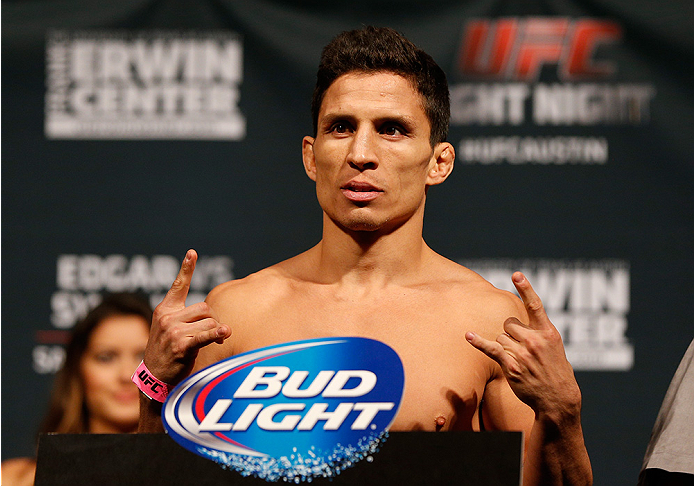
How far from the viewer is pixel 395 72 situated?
5.41 ft

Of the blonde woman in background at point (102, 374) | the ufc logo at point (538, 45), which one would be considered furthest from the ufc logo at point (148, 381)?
the ufc logo at point (538, 45)

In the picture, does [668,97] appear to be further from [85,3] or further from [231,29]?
[85,3]

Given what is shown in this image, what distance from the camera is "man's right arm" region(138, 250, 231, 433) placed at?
1.37 metres

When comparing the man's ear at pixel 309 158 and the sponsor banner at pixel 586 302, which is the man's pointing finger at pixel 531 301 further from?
the sponsor banner at pixel 586 302

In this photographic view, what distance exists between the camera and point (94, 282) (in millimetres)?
2775

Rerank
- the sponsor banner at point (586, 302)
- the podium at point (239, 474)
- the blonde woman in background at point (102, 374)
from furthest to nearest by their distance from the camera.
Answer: the sponsor banner at point (586, 302) → the blonde woman in background at point (102, 374) → the podium at point (239, 474)

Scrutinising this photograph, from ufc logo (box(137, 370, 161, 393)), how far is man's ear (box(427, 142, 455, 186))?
2.40ft

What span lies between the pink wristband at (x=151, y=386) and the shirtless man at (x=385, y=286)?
15 mm

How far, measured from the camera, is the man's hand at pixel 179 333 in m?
1.37

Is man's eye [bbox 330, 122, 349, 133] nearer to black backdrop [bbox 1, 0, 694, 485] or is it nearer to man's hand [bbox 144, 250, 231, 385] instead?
man's hand [bbox 144, 250, 231, 385]

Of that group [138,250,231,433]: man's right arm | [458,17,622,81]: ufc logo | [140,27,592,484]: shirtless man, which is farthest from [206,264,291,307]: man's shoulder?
[458,17,622,81]: ufc logo

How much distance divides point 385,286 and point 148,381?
21.8 inches

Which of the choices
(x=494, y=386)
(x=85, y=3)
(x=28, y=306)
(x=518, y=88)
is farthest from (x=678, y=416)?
(x=85, y=3)

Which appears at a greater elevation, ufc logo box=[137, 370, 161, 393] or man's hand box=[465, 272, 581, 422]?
man's hand box=[465, 272, 581, 422]
